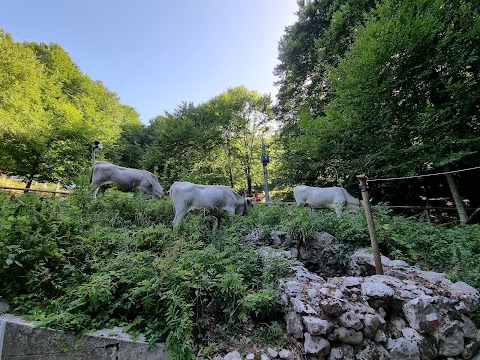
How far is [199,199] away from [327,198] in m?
4.68

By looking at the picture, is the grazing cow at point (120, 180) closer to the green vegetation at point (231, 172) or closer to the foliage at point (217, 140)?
the green vegetation at point (231, 172)

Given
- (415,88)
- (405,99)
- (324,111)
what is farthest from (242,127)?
(415,88)

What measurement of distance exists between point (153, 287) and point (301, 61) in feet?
44.4

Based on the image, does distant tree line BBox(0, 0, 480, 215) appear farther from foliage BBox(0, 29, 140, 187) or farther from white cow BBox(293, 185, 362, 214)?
white cow BBox(293, 185, 362, 214)

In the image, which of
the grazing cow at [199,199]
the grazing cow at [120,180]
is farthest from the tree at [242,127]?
the grazing cow at [199,199]

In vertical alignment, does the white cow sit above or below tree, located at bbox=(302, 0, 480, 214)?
below

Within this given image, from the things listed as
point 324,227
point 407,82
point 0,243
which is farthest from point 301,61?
point 0,243

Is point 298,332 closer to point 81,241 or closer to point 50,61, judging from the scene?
point 81,241

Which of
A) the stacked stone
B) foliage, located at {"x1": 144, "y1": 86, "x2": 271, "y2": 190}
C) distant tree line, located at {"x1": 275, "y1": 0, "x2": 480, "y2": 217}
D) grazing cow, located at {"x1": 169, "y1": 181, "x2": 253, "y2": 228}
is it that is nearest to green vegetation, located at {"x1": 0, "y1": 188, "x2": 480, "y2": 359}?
the stacked stone

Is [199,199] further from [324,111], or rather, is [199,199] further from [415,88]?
[324,111]

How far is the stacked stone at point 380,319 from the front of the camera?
2334mm

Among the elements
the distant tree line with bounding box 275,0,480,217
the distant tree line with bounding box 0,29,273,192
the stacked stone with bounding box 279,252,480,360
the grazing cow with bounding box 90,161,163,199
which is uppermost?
the distant tree line with bounding box 0,29,273,192

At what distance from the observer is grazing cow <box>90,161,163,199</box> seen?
24.2 ft

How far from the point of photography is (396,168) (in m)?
7.21
